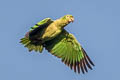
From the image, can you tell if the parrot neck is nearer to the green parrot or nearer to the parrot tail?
the green parrot

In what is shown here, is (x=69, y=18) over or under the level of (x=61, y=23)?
over

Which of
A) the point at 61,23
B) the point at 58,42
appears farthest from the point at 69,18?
the point at 58,42

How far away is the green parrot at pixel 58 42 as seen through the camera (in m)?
24.6

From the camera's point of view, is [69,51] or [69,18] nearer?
[69,18]

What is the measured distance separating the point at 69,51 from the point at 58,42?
71 centimetres

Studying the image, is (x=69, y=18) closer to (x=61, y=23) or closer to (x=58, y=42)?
(x=61, y=23)

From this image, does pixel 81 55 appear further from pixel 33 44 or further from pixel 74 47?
pixel 33 44

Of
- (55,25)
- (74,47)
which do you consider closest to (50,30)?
(55,25)

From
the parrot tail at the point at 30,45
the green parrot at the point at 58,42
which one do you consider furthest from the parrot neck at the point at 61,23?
the parrot tail at the point at 30,45

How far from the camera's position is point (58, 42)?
84.5ft

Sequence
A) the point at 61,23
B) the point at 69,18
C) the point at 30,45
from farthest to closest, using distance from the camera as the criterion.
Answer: the point at 30,45 → the point at 69,18 → the point at 61,23

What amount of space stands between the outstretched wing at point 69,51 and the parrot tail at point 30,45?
1.10 feet

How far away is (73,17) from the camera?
25.1 meters

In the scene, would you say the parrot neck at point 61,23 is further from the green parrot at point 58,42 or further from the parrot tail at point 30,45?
the parrot tail at point 30,45
